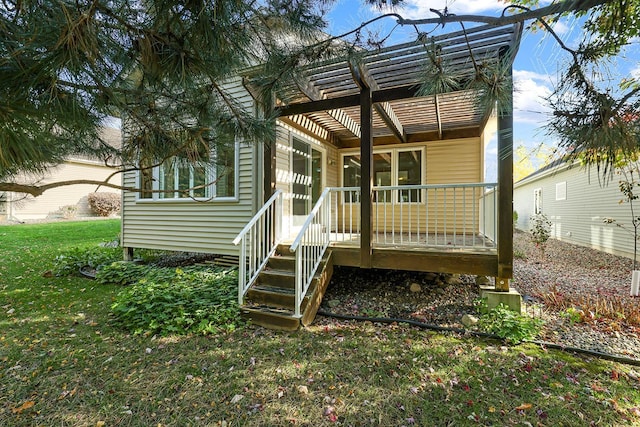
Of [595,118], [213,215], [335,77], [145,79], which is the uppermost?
[335,77]

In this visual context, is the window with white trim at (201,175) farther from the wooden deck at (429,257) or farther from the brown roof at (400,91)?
the wooden deck at (429,257)

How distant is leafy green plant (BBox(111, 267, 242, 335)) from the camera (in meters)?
3.56

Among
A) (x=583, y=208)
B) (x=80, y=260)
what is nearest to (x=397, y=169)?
(x=583, y=208)

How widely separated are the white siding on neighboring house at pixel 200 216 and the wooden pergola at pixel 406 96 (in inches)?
29.0

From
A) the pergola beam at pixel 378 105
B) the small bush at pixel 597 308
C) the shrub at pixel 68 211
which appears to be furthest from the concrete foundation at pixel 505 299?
the shrub at pixel 68 211

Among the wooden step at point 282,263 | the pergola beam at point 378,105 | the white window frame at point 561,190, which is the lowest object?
the wooden step at point 282,263

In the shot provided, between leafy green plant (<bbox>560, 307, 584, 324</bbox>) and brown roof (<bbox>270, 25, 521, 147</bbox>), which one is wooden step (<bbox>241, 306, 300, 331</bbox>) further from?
leafy green plant (<bbox>560, 307, 584, 324</bbox>)

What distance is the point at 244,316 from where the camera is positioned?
3.80 m

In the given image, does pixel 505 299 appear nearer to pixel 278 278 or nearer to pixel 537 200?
pixel 278 278

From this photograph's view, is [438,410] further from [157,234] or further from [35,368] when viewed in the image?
[157,234]

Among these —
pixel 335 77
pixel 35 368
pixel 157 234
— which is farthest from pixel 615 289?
pixel 157 234

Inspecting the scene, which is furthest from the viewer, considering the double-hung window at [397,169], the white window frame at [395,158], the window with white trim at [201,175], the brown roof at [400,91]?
the double-hung window at [397,169]

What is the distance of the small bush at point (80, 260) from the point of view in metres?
6.27

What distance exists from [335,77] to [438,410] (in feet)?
13.4
